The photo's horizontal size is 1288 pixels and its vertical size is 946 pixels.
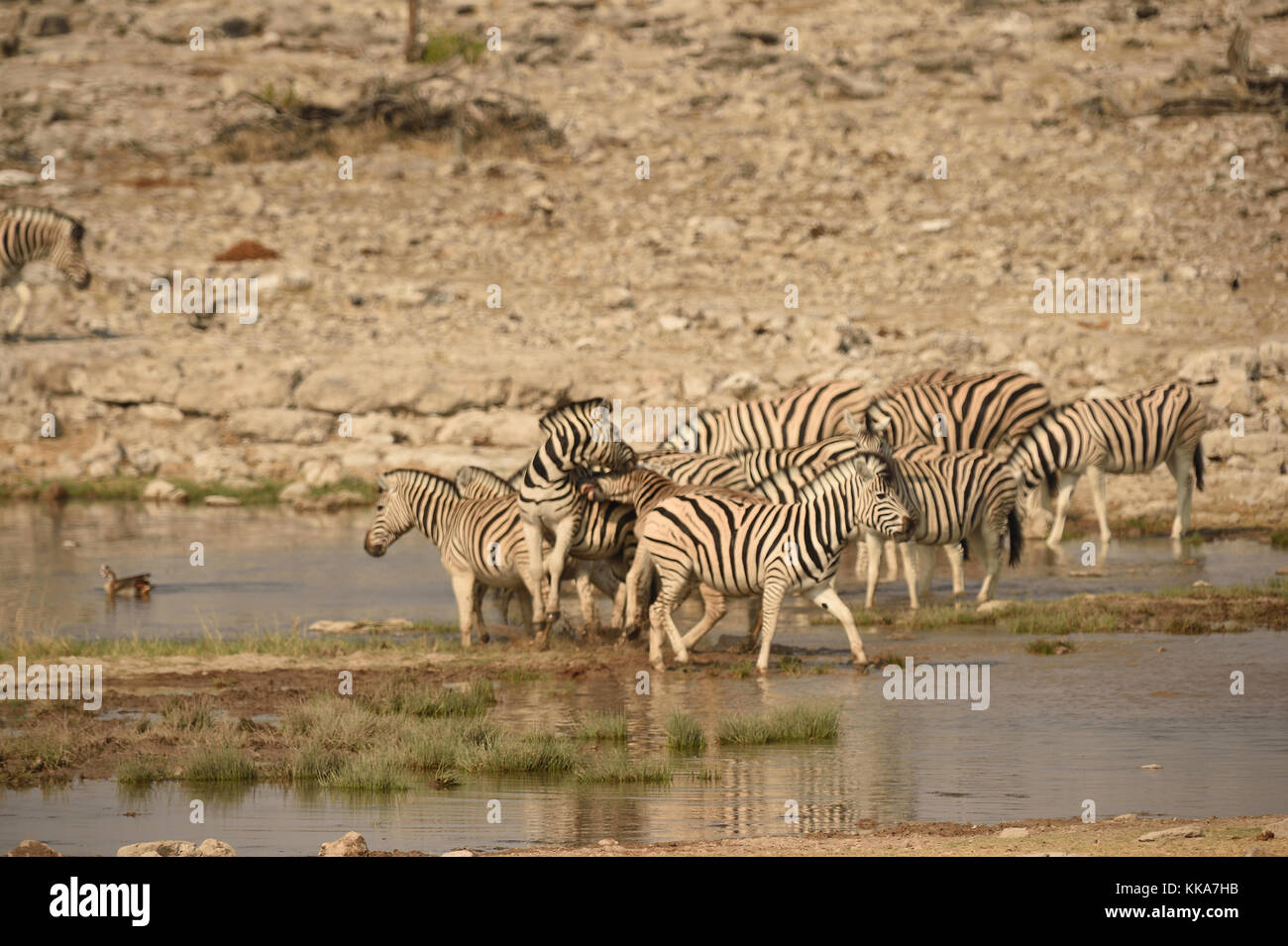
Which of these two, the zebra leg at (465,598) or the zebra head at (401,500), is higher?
the zebra head at (401,500)

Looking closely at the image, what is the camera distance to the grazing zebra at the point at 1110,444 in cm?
2041

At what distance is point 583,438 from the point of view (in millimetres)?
15281

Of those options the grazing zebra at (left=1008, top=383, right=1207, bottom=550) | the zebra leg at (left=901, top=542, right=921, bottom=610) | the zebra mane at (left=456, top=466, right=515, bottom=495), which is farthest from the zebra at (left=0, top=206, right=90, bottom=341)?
the zebra leg at (left=901, top=542, right=921, bottom=610)

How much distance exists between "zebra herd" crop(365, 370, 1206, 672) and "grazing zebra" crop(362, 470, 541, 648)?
2 cm

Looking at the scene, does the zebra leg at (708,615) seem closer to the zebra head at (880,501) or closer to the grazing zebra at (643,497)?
the grazing zebra at (643,497)

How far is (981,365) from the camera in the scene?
2647cm

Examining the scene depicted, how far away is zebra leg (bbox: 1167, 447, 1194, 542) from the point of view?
2114 centimetres

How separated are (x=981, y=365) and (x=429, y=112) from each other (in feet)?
55.6

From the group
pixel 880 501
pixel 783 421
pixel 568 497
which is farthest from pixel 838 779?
pixel 783 421

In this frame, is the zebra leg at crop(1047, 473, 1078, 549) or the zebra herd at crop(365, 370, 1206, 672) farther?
the zebra leg at crop(1047, 473, 1078, 549)

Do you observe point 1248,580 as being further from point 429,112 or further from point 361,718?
point 429,112

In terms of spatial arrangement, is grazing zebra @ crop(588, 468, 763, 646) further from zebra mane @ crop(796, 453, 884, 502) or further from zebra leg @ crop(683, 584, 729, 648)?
zebra mane @ crop(796, 453, 884, 502)

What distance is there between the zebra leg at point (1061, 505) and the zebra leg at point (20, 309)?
56.3 ft

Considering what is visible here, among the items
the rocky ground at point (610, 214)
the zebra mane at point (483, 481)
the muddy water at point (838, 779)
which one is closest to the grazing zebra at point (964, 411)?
the rocky ground at point (610, 214)
